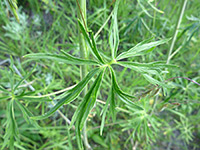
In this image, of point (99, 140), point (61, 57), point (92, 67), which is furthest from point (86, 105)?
point (99, 140)

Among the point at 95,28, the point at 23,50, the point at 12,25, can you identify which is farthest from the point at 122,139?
the point at 12,25

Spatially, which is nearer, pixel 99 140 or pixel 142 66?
pixel 142 66

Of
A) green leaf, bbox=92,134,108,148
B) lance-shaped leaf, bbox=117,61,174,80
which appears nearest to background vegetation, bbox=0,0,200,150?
green leaf, bbox=92,134,108,148

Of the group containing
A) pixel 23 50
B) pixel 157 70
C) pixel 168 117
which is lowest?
pixel 168 117

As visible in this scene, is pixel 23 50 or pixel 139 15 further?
pixel 23 50

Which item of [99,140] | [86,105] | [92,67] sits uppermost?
[92,67]

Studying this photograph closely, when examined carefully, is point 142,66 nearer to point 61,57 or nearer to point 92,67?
point 61,57

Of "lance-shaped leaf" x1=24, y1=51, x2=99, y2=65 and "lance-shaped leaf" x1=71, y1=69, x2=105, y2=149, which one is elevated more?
"lance-shaped leaf" x1=24, y1=51, x2=99, y2=65

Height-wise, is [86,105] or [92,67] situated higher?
[92,67]

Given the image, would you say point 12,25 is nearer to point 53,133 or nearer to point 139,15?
point 53,133

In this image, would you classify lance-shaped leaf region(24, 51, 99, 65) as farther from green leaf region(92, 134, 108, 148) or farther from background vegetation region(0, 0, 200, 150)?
green leaf region(92, 134, 108, 148)

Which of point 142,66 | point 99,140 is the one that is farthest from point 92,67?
point 142,66
